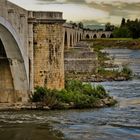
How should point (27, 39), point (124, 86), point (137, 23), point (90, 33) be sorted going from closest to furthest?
point (27, 39), point (124, 86), point (137, 23), point (90, 33)

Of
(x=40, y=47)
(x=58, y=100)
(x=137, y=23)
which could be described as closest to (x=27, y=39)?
(x=40, y=47)

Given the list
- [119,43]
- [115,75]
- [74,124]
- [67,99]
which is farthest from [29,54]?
[119,43]

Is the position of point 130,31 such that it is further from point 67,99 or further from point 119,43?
point 67,99

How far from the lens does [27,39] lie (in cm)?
2814

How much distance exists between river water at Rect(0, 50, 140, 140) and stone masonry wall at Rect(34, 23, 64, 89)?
9.83 ft

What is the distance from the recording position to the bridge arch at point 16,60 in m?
24.8

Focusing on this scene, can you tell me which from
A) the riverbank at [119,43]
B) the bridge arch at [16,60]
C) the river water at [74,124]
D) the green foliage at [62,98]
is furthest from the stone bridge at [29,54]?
the riverbank at [119,43]

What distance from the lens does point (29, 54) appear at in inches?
1128

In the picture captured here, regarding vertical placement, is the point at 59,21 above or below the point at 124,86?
above

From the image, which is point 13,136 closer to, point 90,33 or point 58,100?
point 58,100

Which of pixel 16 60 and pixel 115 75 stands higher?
pixel 16 60

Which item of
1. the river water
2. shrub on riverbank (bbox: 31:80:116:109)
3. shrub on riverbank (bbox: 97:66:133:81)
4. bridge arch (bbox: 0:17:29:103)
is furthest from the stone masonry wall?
shrub on riverbank (bbox: 97:66:133:81)

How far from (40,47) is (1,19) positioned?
7.05 metres

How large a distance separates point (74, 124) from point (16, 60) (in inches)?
191
